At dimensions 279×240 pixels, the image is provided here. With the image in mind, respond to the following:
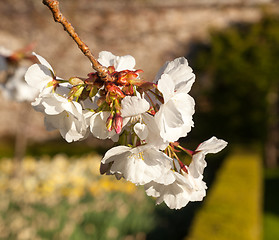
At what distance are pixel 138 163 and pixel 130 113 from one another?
0.25ft

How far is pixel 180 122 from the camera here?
57cm

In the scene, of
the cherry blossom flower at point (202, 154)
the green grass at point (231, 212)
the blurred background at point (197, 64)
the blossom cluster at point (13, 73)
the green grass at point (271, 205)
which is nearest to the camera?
the cherry blossom flower at point (202, 154)

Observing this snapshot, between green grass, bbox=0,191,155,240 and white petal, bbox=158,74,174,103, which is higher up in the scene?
white petal, bbox=158,74,174,103

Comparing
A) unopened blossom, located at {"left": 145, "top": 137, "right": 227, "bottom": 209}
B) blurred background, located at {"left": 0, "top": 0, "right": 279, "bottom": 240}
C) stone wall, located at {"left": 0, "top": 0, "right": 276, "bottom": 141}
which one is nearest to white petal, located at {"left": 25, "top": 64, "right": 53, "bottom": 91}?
unopened blossom, located at {"left": 145, "top": 137, "right": 227, "bottom": 209}

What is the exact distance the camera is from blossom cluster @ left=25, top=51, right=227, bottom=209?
1.89 ft

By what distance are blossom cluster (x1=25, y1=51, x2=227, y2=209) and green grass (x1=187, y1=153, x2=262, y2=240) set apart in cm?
212

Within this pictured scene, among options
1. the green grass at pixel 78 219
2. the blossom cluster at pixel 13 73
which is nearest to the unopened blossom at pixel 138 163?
the blossom cluster at pixel 13 73

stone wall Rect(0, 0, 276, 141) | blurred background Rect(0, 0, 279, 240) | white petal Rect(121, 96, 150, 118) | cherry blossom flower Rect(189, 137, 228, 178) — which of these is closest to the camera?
white petal Rect(121, 96, 150, 118)

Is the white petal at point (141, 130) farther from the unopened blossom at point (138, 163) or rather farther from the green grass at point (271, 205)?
the green grass at point (271, 205)

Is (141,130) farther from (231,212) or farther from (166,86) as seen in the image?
(231,212)

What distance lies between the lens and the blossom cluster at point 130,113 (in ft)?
1.89

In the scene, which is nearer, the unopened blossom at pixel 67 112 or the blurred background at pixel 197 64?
the unopened blossom at pixel 67 112

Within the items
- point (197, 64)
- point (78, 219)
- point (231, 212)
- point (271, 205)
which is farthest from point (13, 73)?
point (197, 64)

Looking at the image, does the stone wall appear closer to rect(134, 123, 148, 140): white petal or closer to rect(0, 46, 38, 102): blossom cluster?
rect(0, 46, 38, 102): blossom cluster
